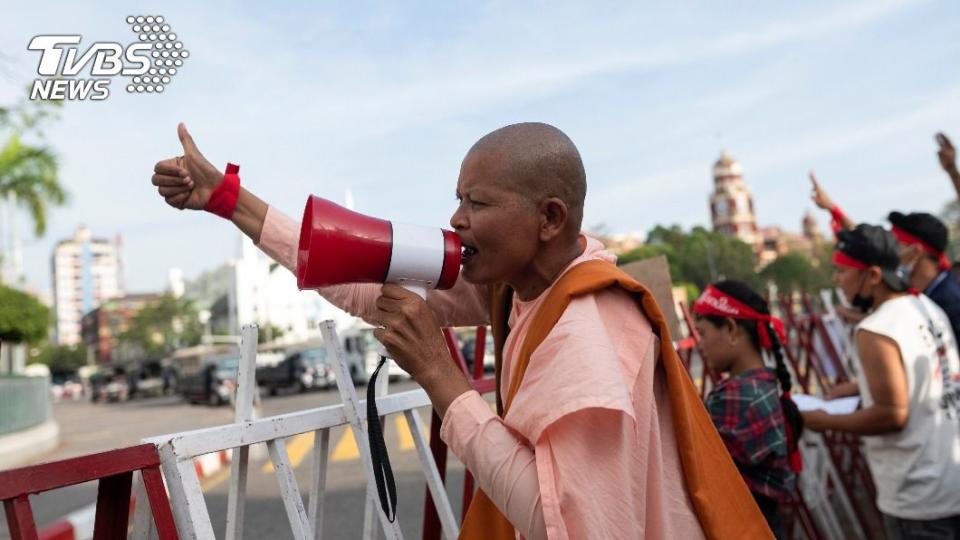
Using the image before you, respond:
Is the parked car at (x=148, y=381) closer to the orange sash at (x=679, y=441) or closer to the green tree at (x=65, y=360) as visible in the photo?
the orange sash at (x=679, y=441)

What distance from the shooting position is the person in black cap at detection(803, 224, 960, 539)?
264 centimetres

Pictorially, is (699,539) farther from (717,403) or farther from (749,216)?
(749,216)

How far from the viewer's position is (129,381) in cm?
4678

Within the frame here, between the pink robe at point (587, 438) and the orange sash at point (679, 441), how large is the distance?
0.07 ft

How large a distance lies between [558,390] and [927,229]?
2.82 m

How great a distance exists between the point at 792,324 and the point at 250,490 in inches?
196

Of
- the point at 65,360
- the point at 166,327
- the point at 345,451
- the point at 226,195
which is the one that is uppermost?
the point at 226,195

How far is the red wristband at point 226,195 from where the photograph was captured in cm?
187

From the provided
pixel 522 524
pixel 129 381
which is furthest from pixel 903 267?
pixel 129 381

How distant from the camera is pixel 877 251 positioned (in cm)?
286

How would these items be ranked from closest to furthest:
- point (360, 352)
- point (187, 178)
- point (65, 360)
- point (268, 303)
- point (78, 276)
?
1. point (187, 178)
2. point (360, 352)
3. point (268, 303)
4. point (65, 360)
5. point (78, 276)

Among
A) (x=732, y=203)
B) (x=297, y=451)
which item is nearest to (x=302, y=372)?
(x=297, y=451)

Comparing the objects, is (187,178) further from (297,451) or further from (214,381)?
(214,381)

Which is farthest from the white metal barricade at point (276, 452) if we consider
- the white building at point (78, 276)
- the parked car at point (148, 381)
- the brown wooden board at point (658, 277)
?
the white building at point (78, 276)
